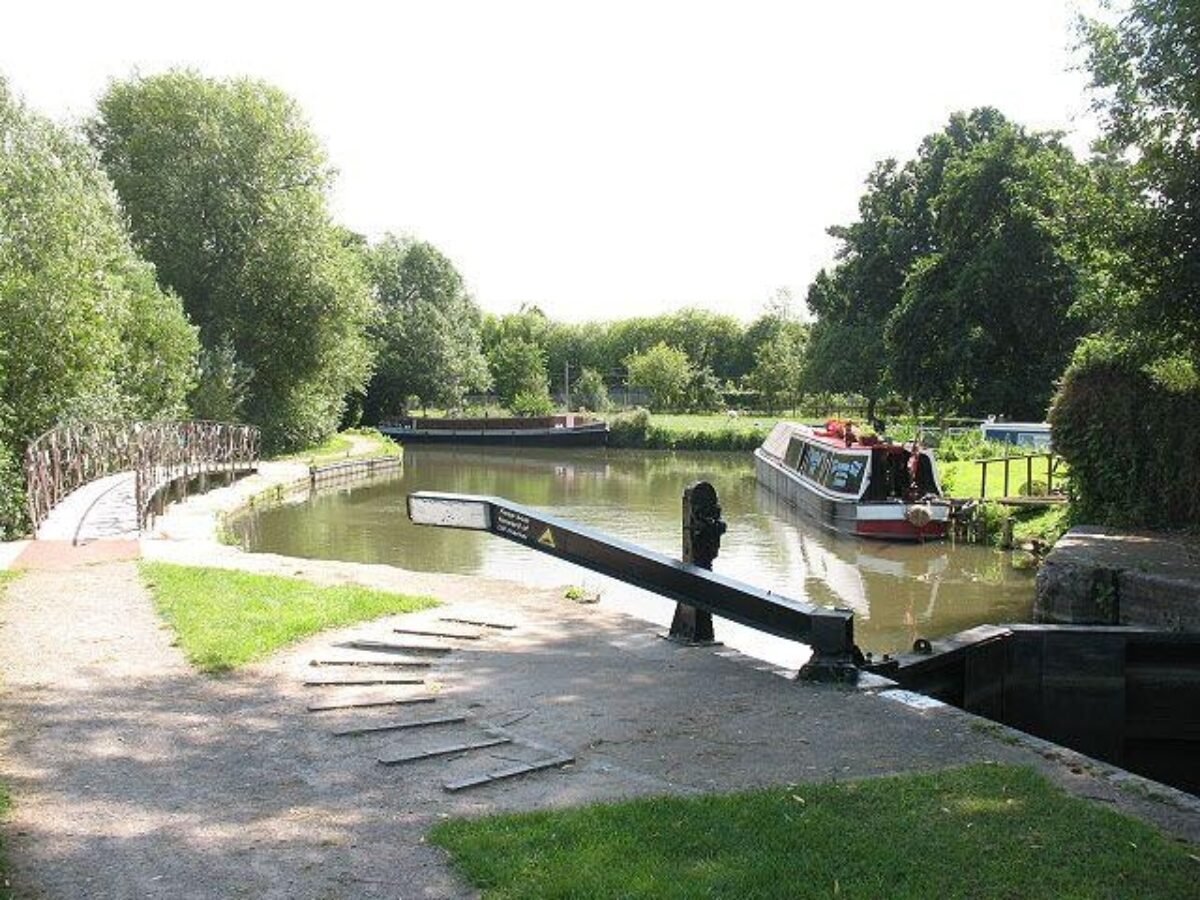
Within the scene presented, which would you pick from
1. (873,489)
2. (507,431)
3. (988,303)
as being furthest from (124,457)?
(507,431)

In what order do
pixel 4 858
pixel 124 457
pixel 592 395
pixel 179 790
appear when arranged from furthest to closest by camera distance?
1. pixel 592 395
2. pixel 124 457
3. pixel 179 790
4. pixel 4 858

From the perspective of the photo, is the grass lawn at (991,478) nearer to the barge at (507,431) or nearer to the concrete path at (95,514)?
the concrete path at (95,514)

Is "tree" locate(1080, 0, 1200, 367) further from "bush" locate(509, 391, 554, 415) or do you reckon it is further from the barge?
"bush" locate(509, 391, 554, 415)

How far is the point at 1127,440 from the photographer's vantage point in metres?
13.9

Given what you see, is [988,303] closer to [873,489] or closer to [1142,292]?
[873,489]

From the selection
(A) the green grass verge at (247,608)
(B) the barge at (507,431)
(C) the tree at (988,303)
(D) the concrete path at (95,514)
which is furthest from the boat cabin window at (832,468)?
(B) the barge at (507,431)

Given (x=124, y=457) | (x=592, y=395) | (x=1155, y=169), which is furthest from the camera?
(x=592, y=395)

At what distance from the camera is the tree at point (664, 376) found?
63.4 meters

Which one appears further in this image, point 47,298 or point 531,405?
point 531,405

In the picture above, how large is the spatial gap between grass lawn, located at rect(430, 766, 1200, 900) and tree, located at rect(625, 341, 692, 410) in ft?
193

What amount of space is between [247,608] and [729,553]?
1158cm

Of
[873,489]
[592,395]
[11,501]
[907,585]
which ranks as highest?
[592,395]

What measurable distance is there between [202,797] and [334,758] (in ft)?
2.40

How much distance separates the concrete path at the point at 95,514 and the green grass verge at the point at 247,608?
11.2 feet
